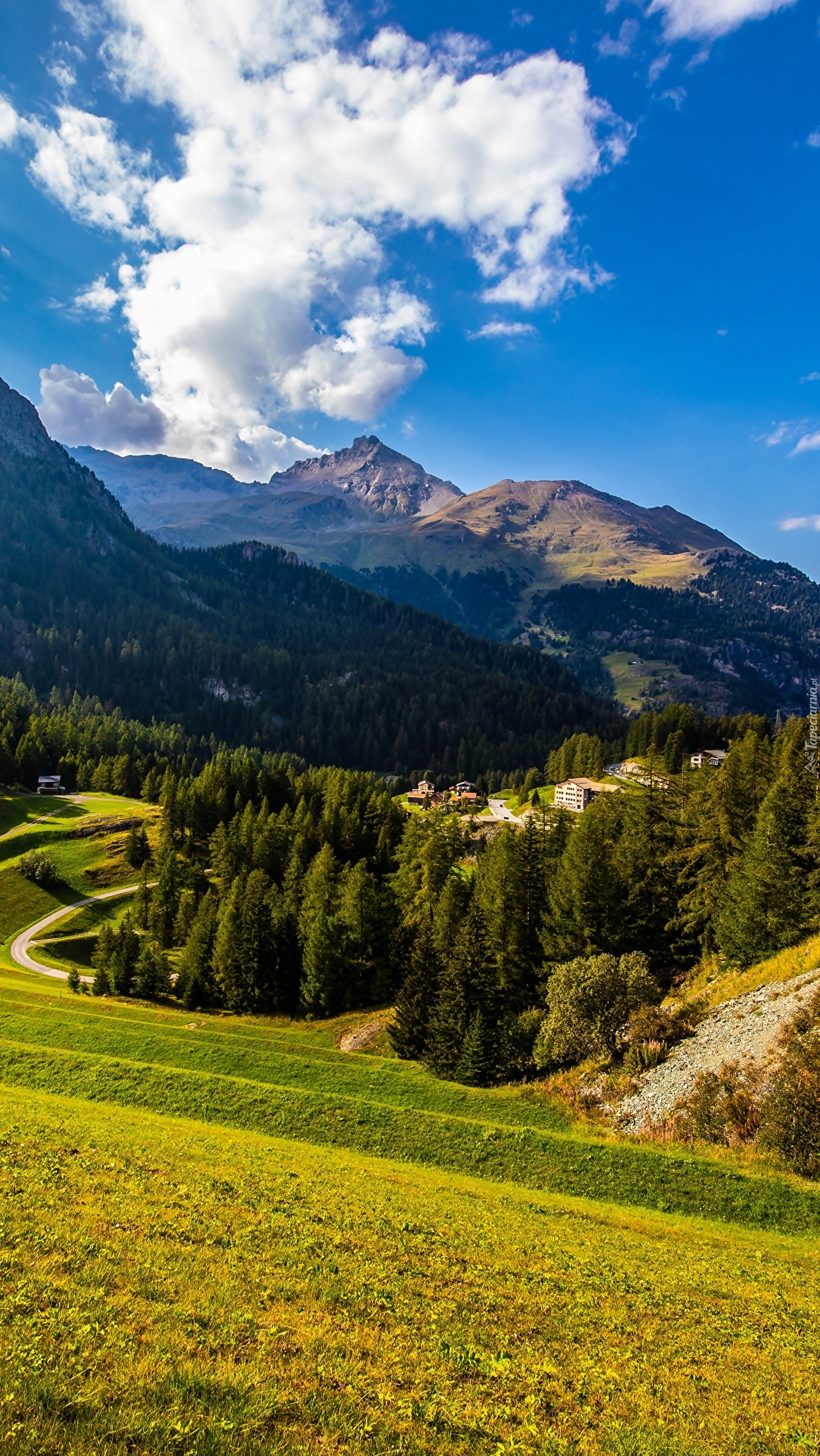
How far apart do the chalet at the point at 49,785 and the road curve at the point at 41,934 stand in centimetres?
5515

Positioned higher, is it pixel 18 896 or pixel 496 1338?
pixel 496 1338

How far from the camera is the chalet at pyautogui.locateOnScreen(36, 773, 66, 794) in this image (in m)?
148

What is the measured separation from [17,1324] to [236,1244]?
20.2ft

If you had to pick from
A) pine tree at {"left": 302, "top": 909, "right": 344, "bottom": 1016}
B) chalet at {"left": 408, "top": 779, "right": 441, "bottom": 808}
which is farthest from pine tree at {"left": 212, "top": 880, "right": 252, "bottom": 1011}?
chalet at {"left": 408, "top": 779, "right": 441, "bottom": 808}

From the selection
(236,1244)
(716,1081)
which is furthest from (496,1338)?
(716,1081)

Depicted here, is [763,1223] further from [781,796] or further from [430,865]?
[430,865]

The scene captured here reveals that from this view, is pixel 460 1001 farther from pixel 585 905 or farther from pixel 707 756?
pixel 707 756

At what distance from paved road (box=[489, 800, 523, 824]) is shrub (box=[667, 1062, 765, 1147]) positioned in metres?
107

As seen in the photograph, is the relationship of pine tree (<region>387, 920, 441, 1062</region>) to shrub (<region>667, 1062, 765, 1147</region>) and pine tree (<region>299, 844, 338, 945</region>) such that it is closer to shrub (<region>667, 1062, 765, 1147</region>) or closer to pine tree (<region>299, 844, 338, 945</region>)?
pine tree (<region>299, 844, 338, 945</region>)

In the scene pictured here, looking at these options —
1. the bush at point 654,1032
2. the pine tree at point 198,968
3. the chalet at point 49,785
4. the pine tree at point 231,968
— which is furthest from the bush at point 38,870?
the bush at point 654,1032

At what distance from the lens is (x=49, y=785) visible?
148 metres

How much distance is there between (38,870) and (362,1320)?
107535 mm

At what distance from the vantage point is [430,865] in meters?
75.7

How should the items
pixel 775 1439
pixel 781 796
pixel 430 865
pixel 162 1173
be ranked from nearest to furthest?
pixel 775 1439, pixel 162 1173, pixel 781 796, pixel 430 865
